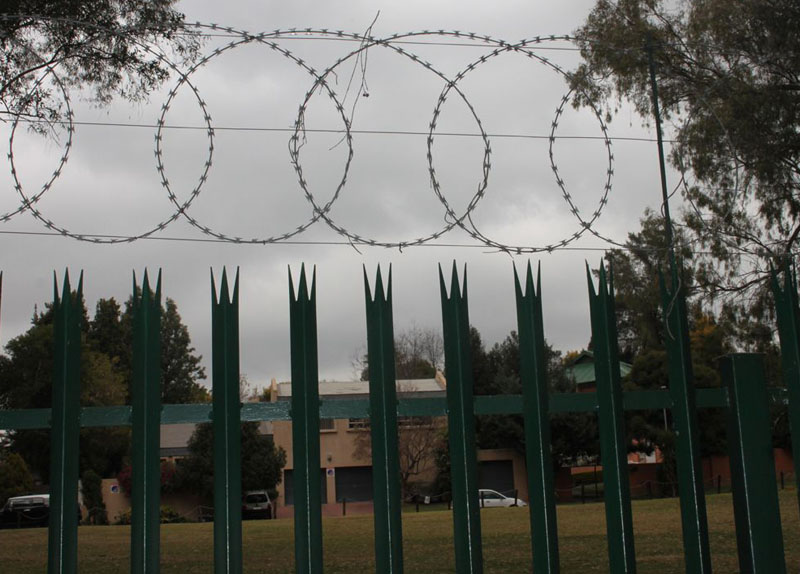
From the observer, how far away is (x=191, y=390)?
5447 cm

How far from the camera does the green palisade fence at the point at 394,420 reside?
461 cm

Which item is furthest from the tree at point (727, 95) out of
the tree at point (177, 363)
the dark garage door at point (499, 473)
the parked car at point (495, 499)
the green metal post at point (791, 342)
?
the tree at point (177, 363)

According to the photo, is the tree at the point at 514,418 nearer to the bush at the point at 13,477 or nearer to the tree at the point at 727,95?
the tree at the point at 727,95

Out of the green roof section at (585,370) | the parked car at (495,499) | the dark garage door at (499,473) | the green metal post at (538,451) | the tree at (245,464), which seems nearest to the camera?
the green metal post at (538,451)

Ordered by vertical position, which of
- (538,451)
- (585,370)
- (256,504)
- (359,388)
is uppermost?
(585,370)

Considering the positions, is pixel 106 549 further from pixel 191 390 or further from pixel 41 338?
pixel 191 390

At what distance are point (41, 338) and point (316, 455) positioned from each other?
33425 mm

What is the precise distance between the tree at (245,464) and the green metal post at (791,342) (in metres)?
28.8

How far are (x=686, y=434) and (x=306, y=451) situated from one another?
230 centimetres

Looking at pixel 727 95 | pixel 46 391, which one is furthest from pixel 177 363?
pixel 727 95

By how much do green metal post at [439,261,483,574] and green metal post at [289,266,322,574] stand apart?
0.74 metres

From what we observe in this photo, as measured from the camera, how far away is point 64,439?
4.55 metres

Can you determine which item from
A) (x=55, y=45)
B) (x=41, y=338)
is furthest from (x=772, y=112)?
(x=41, y=338)

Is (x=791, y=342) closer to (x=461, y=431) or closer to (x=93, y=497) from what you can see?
(x=461, y=431)
